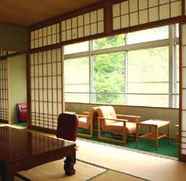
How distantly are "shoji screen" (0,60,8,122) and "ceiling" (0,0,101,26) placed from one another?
7.67ft

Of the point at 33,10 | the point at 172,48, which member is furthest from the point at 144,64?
the point at 33,10

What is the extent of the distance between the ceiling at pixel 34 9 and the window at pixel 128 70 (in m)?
2.16

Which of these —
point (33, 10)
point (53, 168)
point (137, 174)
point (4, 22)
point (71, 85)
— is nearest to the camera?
point (137, 174)

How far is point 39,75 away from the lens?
6.30m

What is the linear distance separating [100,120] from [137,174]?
2.28 m

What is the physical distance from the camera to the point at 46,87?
609 cm

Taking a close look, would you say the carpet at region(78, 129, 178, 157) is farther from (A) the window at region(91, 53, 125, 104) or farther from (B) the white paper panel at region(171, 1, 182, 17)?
(B) the white paper panel at region(171, 1, 182, 17)

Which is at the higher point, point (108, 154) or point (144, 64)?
point (144, 64)

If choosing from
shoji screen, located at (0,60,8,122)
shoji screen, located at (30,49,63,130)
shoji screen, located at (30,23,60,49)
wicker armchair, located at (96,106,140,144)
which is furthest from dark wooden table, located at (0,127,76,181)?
shoji screen, located at (0,60,8,122)

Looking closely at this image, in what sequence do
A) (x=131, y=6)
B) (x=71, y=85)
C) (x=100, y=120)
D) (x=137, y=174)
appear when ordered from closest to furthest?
(x=137, y=174)
(x=131, y=6)
(x=100, y=120)
(x=71, y=85)

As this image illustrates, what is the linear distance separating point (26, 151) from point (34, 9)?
3.25 m

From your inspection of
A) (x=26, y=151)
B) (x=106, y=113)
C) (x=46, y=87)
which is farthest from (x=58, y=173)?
(x=46, y=87)

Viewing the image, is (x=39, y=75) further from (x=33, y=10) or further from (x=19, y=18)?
(x=33, y=10)

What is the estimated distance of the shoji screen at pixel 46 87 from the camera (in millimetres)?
5691
